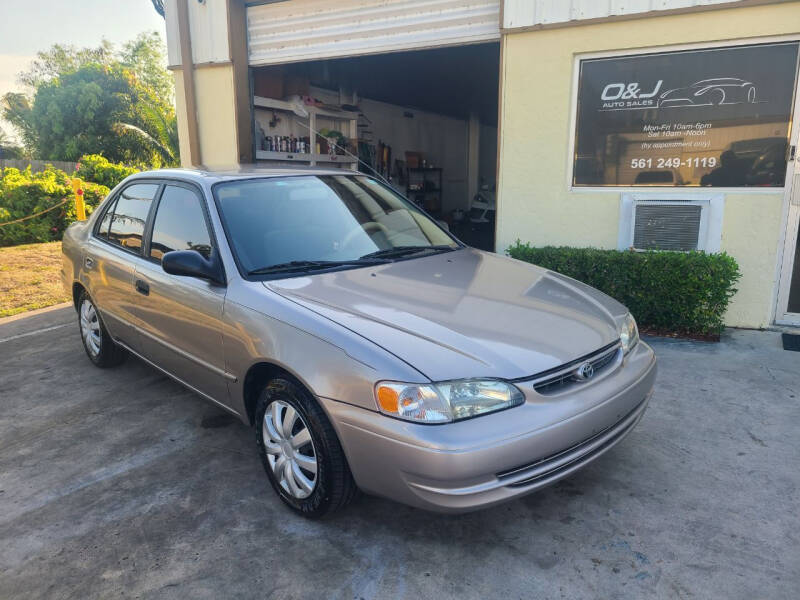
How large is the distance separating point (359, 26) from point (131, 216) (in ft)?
13.9

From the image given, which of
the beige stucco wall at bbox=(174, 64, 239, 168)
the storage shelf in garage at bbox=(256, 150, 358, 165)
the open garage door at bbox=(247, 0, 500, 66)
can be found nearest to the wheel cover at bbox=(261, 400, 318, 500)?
the open garage door at bbox=(247, 0, 500, 66)

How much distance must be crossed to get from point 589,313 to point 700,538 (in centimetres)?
110

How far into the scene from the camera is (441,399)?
2176 millimetres

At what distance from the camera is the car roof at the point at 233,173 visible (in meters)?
3.50

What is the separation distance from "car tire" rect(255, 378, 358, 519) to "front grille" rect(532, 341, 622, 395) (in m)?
0.87

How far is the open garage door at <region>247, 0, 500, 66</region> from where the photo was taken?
247 inches

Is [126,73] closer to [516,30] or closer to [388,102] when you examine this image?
[388,102]

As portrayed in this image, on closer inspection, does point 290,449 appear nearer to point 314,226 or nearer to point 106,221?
point 314,226

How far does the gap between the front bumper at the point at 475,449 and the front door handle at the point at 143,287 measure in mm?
1794

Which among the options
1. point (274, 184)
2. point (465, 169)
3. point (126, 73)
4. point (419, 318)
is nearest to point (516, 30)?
point (274, 184)

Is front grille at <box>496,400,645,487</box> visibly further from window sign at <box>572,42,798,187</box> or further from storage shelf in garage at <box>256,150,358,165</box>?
storage shelf in garage at <box>256,150,358,165</box>

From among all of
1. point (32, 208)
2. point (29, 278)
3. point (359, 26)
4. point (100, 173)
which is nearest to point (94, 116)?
point (100, 173)

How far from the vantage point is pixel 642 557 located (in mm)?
2396

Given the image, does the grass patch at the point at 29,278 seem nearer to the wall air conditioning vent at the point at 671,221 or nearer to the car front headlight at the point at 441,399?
the car front headlight at the point at 441,399
